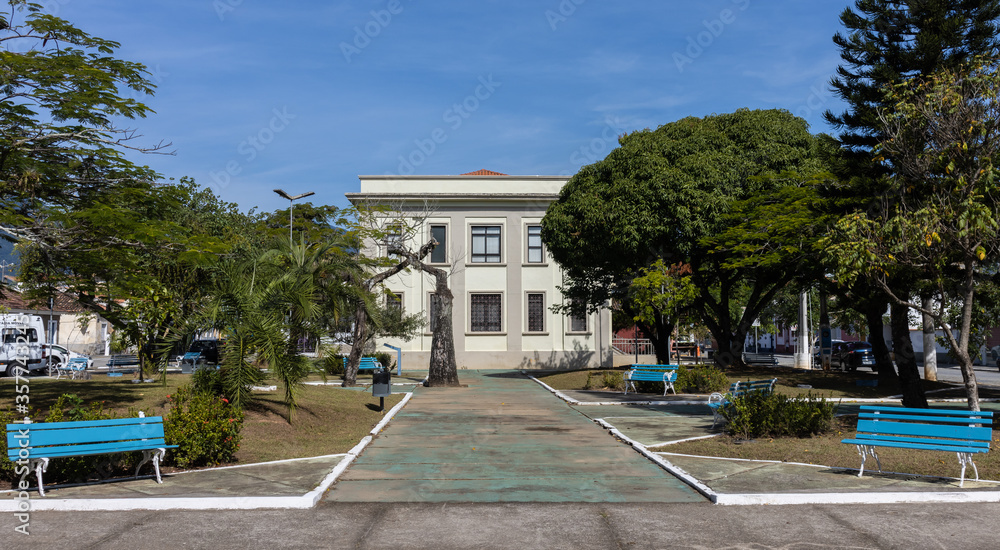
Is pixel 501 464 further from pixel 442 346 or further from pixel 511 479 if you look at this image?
pixel 442 346

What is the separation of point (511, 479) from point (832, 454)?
4.86 m

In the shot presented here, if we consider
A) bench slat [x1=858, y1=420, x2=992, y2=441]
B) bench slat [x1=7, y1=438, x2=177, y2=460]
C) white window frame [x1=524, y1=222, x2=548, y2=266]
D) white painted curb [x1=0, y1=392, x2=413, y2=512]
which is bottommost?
white painted curb [x1=0, y1=392, x2=413, y2=512]

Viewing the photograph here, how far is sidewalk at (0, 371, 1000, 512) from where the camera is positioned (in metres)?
7.96

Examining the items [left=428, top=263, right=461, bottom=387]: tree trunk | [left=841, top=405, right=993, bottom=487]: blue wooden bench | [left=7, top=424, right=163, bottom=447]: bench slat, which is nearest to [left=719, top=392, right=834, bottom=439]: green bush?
[left=841, top=405, right=993, bottom=487]: blue wooden bench

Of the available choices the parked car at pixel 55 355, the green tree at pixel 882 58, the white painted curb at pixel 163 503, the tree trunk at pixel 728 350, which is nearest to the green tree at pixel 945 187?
the green tree at pixel 882 58

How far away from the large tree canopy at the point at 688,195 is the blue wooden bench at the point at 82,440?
18.2 m

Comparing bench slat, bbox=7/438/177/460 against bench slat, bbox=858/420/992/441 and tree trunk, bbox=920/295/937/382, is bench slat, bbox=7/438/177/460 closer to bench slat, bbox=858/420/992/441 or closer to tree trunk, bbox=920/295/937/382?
bench slat, bbox=858/420/992/441

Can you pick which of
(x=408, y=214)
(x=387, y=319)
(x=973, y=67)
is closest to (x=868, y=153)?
(x=973, y=67)

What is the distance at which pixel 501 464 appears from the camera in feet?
34.7

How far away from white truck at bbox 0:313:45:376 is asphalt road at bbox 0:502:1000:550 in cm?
2708

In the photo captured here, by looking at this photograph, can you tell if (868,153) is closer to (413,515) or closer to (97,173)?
(413,515)

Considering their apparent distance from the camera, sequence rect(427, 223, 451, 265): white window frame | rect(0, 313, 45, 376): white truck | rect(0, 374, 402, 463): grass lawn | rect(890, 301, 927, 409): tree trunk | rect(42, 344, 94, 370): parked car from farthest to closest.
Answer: rect(427, 223, 451, 265): white window frame, rect(42, 344, 94, 370): parked car, rect(0, 313, 45, 376): white truck, rect(890, 301, 927, 409): tree trunk, rect(0, 374, 402, 463): grass lawn

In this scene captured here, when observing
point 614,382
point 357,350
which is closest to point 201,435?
point 614,382

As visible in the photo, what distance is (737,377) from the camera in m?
26.3
